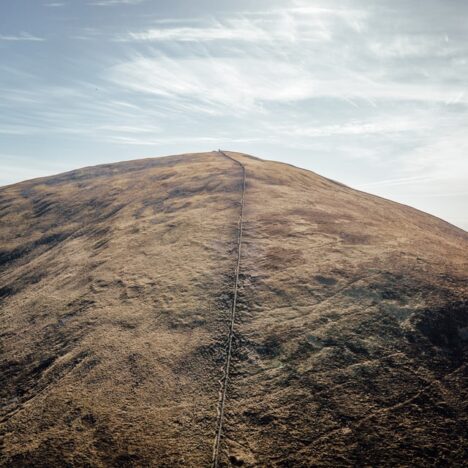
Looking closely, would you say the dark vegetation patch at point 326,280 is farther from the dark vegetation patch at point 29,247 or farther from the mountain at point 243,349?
Result: the dark vegetation patch at point 29,247

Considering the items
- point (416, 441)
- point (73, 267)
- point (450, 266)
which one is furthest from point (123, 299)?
point (450, 266)

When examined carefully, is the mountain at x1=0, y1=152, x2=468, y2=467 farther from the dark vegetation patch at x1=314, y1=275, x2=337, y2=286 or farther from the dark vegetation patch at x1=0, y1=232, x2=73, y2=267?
the dark vegetation patch at x1=0, y1=232, x2=73, y2=267

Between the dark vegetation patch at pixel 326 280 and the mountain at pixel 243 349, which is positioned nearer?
the mountain at pixel 243 349

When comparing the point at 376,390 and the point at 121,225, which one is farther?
the point at 121,225

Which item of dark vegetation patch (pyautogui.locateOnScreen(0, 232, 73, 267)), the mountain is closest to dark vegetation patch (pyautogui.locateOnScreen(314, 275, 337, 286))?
the mountain

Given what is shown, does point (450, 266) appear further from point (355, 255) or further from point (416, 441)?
point (416, 441)

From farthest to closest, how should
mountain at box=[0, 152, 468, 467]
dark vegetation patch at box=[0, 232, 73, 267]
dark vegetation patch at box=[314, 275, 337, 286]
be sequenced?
1. dark vegetation patch at box=[0, 232, 73, 267]
2. dark vegetation patch at box=[314, 275, 337, 286]
3. mountain at box=[0, 152, 468, 467]

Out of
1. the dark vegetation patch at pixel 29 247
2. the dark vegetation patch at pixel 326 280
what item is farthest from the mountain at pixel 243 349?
the dark vegetation patch at pixel 29 247

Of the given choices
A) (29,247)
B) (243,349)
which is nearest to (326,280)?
(243,349)
